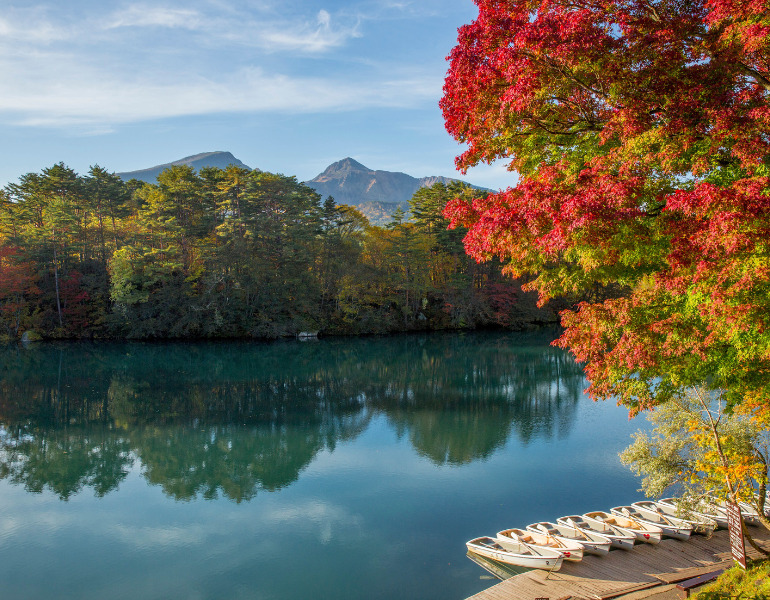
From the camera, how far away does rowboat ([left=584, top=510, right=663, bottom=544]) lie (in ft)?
30.9

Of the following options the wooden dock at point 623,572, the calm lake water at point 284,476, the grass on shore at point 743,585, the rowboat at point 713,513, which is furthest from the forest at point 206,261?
the grass on shore at point 743,585

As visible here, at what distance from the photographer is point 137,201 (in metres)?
48.8

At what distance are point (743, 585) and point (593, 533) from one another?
10.8 ft

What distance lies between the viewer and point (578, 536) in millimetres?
9508

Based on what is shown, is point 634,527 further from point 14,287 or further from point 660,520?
point 14,287

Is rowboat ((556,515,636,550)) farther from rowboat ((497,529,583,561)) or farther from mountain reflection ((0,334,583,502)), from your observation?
mountain reflection ((0,334,583,502))

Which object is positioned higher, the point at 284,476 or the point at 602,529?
the point at 602,529

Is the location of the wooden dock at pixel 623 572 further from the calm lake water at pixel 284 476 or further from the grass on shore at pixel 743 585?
the grass on shore at pixel 743 585

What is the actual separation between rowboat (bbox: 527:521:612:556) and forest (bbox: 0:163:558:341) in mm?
34246

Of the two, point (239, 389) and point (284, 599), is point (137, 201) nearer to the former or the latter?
point (239, 389)

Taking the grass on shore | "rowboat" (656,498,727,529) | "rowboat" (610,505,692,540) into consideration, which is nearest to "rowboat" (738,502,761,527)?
"rowboat" (656,498,727,529)

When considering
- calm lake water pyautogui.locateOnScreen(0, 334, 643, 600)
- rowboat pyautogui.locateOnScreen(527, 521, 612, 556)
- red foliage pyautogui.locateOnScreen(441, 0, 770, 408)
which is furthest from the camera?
calm lake water pyautogui.locateOnScreen(0, 334, 643, 600)

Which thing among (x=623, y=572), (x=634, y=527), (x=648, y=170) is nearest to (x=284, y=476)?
(x=634, y=527)

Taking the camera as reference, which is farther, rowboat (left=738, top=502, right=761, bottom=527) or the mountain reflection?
the mountain reflection
